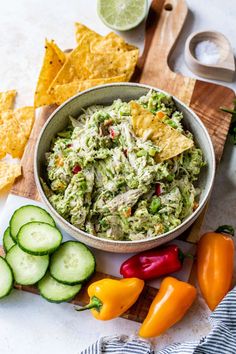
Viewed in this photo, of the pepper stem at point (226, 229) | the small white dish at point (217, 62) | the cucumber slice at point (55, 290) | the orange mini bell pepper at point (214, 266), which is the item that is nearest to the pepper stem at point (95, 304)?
the cucumber slice at point (55, 290)

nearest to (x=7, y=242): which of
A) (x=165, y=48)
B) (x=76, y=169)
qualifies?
(x=76, y=169)

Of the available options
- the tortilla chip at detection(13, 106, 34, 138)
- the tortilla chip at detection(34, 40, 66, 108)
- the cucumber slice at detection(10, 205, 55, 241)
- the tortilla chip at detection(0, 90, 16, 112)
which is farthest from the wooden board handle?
the cucumber slice at detection(10, 205, 55, 241)

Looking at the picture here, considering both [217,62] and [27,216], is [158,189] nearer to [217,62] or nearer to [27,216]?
[27,216]

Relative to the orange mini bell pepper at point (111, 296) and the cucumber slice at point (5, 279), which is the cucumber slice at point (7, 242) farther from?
the orange mini bell pepper at point (111, 296)

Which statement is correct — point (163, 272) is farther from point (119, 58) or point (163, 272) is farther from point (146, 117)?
point (119, 58)

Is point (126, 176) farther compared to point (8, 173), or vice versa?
point (8, 173)

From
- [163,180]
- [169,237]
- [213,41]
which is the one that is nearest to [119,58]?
[213,41]
